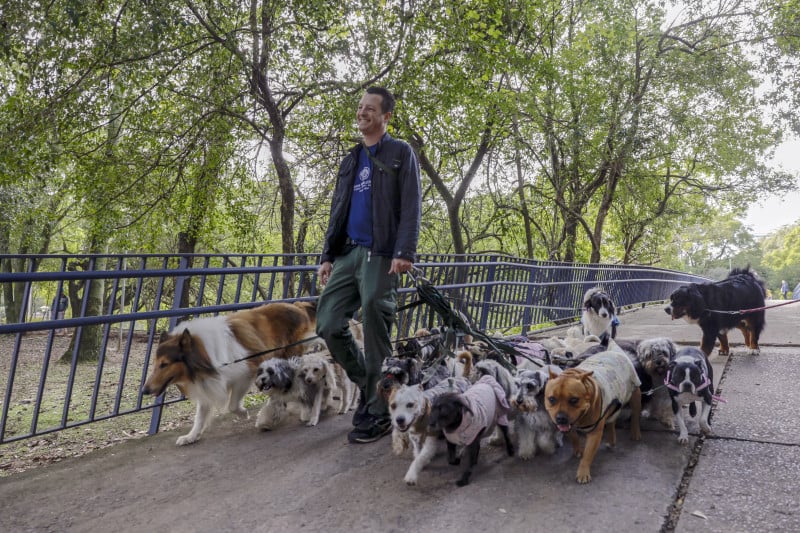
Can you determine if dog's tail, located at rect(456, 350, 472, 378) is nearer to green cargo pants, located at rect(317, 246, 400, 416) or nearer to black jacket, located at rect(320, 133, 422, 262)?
green cargo pants, located at rect(317, 246, 400, 416)

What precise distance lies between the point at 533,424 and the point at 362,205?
197cm

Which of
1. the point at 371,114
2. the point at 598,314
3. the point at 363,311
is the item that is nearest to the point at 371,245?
the point at 363,311

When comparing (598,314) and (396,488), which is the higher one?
(598,314)

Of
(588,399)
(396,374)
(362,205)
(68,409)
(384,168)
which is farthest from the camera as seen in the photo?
(68,409)

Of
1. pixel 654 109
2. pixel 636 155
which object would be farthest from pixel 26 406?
pixel 654 109

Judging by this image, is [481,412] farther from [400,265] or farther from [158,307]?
[158,307]

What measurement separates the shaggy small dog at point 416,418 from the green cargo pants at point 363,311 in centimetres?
66

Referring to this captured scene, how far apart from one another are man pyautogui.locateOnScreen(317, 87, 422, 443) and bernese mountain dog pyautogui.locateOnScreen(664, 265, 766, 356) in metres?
4.65

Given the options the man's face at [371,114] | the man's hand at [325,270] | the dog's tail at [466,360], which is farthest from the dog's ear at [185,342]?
the dog's tail at [466,360]

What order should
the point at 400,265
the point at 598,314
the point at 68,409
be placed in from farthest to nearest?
the point at 598,314
the point at 68,409
the point at 400,265

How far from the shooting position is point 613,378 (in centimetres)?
370

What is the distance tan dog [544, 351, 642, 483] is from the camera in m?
3.28

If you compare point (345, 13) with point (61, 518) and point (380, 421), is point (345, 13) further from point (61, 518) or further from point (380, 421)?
point (61, 518)

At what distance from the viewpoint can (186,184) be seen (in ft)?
42.1
